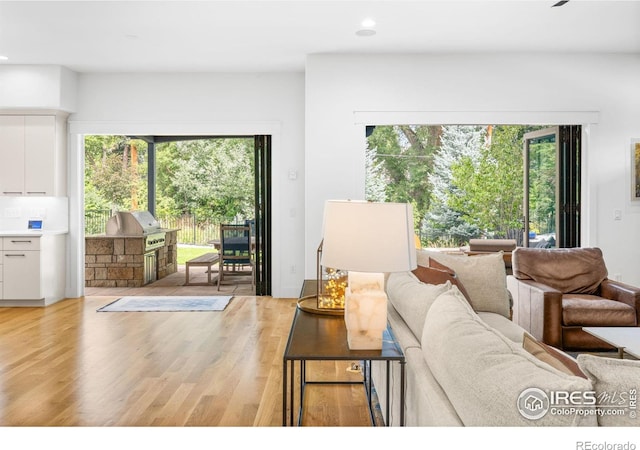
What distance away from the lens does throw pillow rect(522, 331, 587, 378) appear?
140 centimetres

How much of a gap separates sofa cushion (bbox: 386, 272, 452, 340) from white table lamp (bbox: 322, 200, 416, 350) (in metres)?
0.19

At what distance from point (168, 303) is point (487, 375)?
18.3 ft

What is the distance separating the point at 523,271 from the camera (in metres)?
4.48

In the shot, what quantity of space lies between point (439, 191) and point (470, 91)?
7113 mm

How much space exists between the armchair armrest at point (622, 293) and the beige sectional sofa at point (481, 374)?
252cm

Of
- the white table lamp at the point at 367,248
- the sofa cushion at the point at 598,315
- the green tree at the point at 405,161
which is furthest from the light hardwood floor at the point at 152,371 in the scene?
the green tree at the point at 405,161

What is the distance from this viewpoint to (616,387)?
45.2 inches

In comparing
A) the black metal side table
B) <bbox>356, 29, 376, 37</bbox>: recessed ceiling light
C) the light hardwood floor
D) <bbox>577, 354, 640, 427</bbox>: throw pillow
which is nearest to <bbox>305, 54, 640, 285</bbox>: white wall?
<bbox>356, 29, 376, 37</bbox>: recessed ceiling light

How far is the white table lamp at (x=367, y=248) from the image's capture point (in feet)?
6.56

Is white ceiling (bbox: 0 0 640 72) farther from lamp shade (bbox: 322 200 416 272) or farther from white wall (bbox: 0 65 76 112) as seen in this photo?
lamp shade (bbox: 322 200 416 272)

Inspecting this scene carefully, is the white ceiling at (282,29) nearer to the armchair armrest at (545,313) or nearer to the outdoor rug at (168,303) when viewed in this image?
the armchair armrest at (545,313)

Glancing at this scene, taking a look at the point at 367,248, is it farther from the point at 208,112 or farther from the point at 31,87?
the point at 31,87

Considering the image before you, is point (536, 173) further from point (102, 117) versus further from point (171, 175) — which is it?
point (171, 175)
